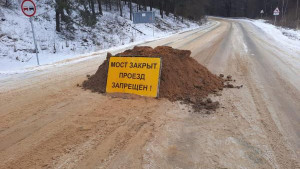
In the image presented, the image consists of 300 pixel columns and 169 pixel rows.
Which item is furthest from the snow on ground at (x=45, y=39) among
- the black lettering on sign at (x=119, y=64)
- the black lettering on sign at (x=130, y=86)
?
the black lettering on sign at (x=130, y=86)

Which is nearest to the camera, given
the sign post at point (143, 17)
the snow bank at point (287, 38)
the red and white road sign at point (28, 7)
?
the red and white road sign at point (28, 7)

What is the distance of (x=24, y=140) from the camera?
307 cm

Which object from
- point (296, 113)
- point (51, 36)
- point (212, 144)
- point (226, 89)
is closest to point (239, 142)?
point (212, 144)

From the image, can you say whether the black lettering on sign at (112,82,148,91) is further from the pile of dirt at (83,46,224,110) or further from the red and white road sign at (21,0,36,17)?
the red and white road sign at (21,0,36,17)

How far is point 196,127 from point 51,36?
1480 cm

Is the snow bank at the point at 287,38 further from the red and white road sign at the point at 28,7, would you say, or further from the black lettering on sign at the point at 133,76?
the red and white road sign at the point at 28,7

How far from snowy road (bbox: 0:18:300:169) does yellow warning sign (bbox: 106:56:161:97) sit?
0.32m

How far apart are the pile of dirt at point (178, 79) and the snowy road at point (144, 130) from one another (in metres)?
0.35

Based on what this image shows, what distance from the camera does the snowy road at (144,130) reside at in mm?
2613

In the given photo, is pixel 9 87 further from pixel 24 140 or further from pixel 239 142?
pixel 239 142

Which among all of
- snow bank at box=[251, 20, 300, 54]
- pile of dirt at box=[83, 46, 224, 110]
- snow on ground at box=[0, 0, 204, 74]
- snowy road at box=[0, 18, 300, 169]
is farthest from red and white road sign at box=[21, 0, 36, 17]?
snow bank at box=[251, 20, 300, 54]

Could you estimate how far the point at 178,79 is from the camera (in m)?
5.04

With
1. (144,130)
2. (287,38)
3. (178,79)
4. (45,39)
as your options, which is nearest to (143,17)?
(45,39)

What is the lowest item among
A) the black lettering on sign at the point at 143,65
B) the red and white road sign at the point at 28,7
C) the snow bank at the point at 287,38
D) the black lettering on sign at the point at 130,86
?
the black lettering on sign at the point at 130,86
